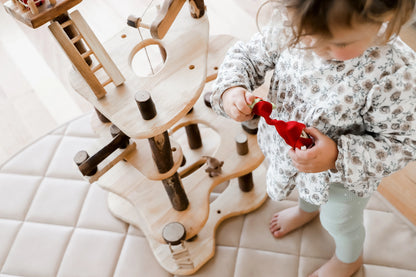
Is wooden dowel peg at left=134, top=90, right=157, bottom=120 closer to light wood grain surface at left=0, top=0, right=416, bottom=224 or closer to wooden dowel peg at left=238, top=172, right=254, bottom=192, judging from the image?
wooden dowel peg at left=238, top=172, right=254, bottom=192

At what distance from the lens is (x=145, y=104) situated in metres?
0.69

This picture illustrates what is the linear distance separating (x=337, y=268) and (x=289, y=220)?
0.54 feet

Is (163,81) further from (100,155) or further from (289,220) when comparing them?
(289,220)

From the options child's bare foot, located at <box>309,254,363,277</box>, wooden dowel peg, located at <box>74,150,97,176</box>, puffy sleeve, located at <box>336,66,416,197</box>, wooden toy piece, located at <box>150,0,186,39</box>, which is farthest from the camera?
child's bare foot, located at <box>309,254,363,277</box>

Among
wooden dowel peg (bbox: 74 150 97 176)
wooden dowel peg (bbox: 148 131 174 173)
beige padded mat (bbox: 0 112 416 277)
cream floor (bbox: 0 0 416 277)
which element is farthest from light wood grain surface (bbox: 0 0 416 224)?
wooden dowel peg (bbox: 148 131 174 173)

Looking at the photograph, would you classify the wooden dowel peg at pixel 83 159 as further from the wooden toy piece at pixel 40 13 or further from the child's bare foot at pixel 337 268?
the child's bare foot at pixel 337 268

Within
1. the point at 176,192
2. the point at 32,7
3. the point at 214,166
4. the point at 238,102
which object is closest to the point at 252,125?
the point at 214,166

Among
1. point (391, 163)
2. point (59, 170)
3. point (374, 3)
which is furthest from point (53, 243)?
point (374, 3)

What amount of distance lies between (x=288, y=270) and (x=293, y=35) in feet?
2.22

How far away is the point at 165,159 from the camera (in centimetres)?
85

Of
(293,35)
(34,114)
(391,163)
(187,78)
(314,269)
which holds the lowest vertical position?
(314,269)

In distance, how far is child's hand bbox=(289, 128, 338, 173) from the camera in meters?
0.65

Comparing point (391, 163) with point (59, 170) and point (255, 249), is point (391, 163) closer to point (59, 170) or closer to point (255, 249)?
point (255, 249)

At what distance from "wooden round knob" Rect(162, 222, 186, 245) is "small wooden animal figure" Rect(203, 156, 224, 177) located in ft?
0.51
